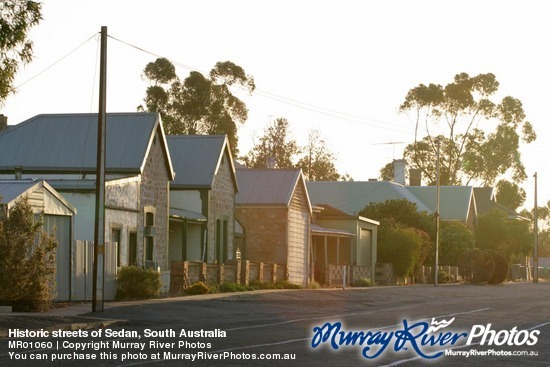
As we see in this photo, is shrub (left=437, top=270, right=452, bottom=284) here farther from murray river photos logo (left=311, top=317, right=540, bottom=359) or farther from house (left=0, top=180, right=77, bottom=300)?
murray river photos logo (left=311, top=317, right=540, bottom=359)

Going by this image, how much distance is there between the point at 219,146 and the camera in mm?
47688

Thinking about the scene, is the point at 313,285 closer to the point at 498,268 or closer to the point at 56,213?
the point at 498,268

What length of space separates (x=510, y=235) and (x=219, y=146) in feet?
152

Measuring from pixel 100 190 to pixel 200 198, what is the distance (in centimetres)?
1844

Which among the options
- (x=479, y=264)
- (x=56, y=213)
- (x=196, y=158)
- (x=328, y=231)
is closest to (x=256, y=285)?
(x=196, y=158)

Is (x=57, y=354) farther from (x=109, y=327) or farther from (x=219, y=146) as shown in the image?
(x=219, y=146)

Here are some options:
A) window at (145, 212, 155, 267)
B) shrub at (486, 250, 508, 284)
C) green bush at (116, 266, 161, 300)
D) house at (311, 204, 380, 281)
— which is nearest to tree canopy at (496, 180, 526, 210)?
shrub at (486, 250, 508, 284)

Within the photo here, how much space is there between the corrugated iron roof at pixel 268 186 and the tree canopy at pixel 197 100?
19.9 meters

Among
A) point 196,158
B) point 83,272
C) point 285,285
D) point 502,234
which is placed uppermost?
point 196,158

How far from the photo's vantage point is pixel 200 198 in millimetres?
46656

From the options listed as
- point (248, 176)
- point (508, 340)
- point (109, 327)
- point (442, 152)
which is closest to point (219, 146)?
point (248, 176)

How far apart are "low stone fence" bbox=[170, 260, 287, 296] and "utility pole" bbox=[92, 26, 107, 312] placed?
10.5m

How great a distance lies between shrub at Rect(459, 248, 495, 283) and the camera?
69.5m

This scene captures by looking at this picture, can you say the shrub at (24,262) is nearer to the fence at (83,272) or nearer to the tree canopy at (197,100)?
the fence at (83,272)
